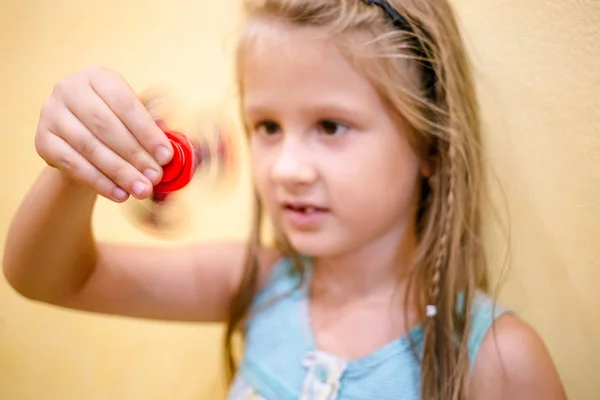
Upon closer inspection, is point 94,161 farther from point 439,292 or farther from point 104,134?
point 439,292

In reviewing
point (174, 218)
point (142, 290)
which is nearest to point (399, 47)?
point (174, 218)

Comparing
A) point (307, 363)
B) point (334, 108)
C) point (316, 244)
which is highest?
point (334, 108)

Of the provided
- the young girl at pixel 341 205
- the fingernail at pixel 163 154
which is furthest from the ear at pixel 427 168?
the fingernail at pixel 163 154

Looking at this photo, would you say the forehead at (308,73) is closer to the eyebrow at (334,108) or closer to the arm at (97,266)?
the eyebrow at (334,108)

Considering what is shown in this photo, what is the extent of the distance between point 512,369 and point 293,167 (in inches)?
9.8

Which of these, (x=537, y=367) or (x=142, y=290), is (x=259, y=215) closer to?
(x=142, y=290)

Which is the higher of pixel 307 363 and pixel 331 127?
pixel 331 127

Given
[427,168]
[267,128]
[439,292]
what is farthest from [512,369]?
[267,128]

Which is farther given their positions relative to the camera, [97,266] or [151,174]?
[97,266]

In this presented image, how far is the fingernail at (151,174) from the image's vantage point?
411 mm

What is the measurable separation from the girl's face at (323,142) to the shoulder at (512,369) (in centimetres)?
14

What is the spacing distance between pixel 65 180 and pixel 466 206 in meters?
0.36

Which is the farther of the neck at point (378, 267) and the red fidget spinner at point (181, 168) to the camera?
the neck at point (378, 267)

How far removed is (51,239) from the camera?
52 centimetres
